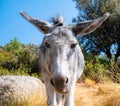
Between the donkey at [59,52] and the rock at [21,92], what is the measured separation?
5.99ft

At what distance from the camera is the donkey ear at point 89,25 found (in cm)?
543

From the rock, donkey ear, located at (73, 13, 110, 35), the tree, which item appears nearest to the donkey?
donkey ear, located at (73, 13, 110, 35)

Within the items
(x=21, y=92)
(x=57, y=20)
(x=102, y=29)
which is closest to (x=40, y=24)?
(x=57, y=20)

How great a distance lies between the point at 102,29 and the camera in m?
31.4

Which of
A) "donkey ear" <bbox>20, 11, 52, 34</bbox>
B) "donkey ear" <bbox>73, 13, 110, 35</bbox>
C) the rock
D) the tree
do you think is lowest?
the rock

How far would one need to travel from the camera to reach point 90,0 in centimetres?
3319

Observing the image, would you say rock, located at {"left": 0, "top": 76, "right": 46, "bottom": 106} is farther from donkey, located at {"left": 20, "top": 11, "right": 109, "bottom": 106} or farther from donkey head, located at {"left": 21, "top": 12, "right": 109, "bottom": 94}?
donkey head, located at {"left": 21, "top": 12, "right": 109, "bottom": 94}

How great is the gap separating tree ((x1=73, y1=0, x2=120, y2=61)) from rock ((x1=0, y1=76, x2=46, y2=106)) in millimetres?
21871

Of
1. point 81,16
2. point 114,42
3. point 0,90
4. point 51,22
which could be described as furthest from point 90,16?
point 51,22

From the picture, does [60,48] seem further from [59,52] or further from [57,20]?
[57,20]

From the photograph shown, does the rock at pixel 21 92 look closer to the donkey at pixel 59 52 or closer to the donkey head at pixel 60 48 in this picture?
the donkey at pixel 59 52

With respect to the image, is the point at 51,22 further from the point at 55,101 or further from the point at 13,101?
the point at 13,101

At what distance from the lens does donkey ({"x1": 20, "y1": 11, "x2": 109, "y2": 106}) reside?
15.1 ft

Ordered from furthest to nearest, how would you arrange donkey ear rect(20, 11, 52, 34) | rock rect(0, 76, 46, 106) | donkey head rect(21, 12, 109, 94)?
1. rock rect(0, 76, 46, 106)
2. donkey ear rect(20, 11, 52, 34)
3. donkey head rect(21, 12, 109, 94)
